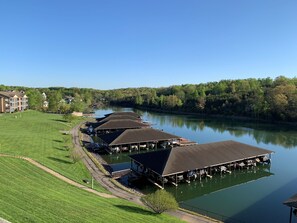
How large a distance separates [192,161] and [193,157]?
92cm

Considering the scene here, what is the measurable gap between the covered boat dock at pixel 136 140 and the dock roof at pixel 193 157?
10650 mm

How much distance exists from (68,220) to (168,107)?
125133mm

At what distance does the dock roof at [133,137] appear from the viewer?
41.9 metres

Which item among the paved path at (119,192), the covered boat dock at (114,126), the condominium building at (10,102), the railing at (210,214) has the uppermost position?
the condominium building at (10,102)

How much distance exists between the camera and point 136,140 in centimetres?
4306

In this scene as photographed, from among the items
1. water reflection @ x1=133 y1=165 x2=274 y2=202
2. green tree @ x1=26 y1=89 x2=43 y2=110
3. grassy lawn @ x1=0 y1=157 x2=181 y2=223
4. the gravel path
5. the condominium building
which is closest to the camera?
grassy lawn @ x1=0 y1=157 x2=181 y2=223

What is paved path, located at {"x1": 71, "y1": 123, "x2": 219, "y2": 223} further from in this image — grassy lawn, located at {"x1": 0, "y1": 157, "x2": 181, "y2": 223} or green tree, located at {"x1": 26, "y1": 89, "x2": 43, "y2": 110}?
green tree, located at {"x1": 26, "y1": 89, "x2": 43, "y2": 110}

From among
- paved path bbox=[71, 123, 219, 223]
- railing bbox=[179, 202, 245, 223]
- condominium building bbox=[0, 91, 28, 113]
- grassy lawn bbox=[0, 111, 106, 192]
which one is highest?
condominium building bbox=[0, 91, 28, 113]

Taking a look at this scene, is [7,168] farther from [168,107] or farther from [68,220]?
[168,107]

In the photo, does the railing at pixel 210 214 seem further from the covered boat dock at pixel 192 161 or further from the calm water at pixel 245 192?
the covered boat dock at pixel 192 161

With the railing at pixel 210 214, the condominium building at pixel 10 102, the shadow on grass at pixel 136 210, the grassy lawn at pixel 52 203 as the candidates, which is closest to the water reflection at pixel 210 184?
the railing at pixel 210 214

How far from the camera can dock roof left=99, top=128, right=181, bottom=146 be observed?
41.9 meters

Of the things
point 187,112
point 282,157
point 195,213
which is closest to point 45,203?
point 195,213

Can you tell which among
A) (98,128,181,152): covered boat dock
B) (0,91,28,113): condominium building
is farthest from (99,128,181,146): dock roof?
(0,91,28,113): condominium building
